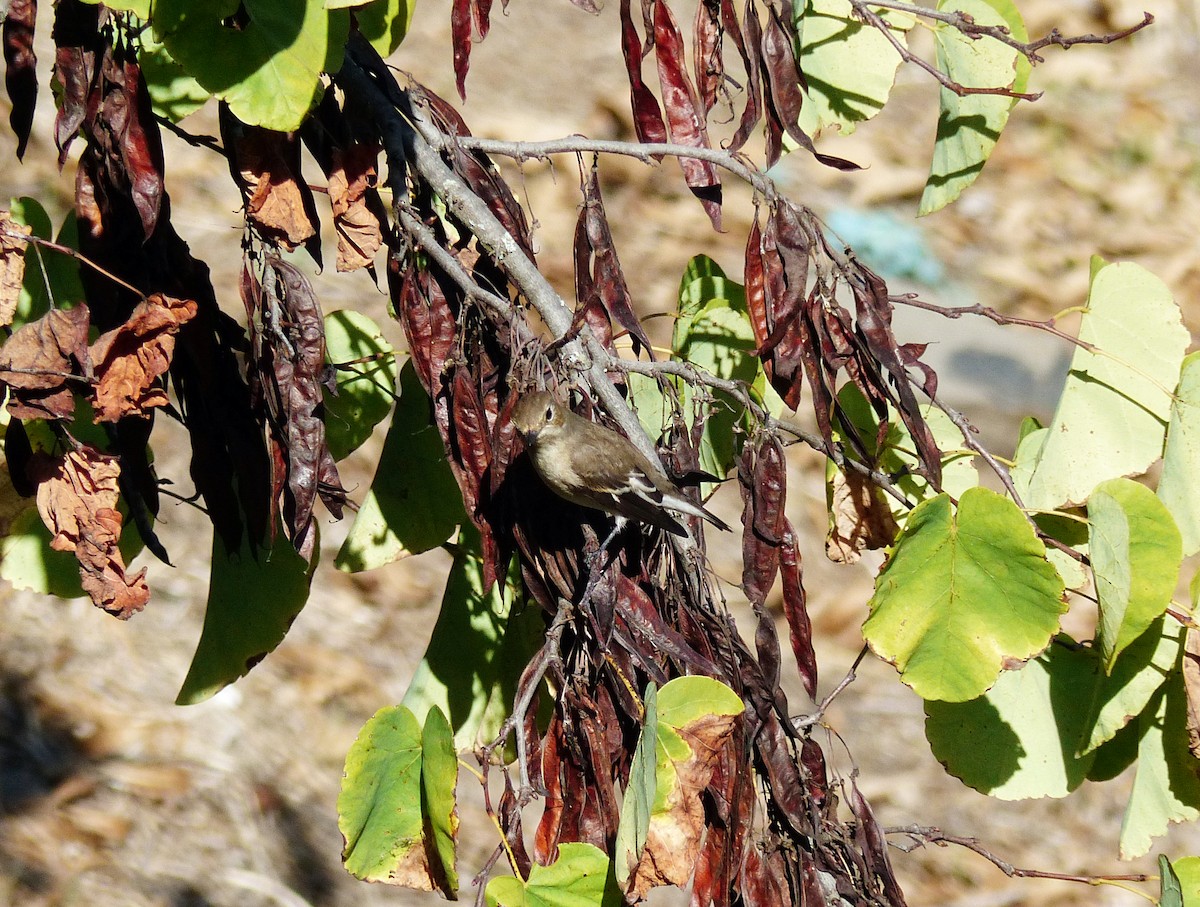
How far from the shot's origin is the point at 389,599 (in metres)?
4.12

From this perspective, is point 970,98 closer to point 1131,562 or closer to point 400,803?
point 1131,562

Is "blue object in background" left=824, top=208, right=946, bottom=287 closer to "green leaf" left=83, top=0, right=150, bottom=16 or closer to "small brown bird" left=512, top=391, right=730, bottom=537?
"small brown bird" left=512, top=391, right=730, bottom=537

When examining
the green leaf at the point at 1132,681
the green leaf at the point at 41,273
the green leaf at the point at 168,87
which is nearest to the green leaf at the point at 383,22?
the green leaf at the point at 168,87

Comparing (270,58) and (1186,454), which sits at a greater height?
(1186,454)

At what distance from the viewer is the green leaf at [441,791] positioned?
1.32 m

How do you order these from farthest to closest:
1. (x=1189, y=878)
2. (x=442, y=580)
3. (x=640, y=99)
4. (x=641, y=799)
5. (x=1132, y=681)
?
(x=442, y=580), (x=640, y=99), (x=1132, y=681), (x=1189, y=878), (x=641, y=799)

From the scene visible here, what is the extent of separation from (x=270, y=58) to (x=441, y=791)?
0.83 metres

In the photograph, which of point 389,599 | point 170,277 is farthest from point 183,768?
point 170,277

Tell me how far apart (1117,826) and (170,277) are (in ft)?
13.4

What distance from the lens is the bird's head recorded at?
1.50m

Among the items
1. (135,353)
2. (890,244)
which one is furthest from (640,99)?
(890,244)

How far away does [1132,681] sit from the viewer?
157 cm

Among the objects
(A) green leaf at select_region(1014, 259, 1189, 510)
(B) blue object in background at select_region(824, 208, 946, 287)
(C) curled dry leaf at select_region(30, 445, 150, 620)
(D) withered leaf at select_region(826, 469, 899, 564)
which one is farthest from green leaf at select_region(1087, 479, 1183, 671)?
(B) blue object in background at select_region(824, 208, 946, 287)

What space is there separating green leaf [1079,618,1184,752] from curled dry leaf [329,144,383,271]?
111 cm
